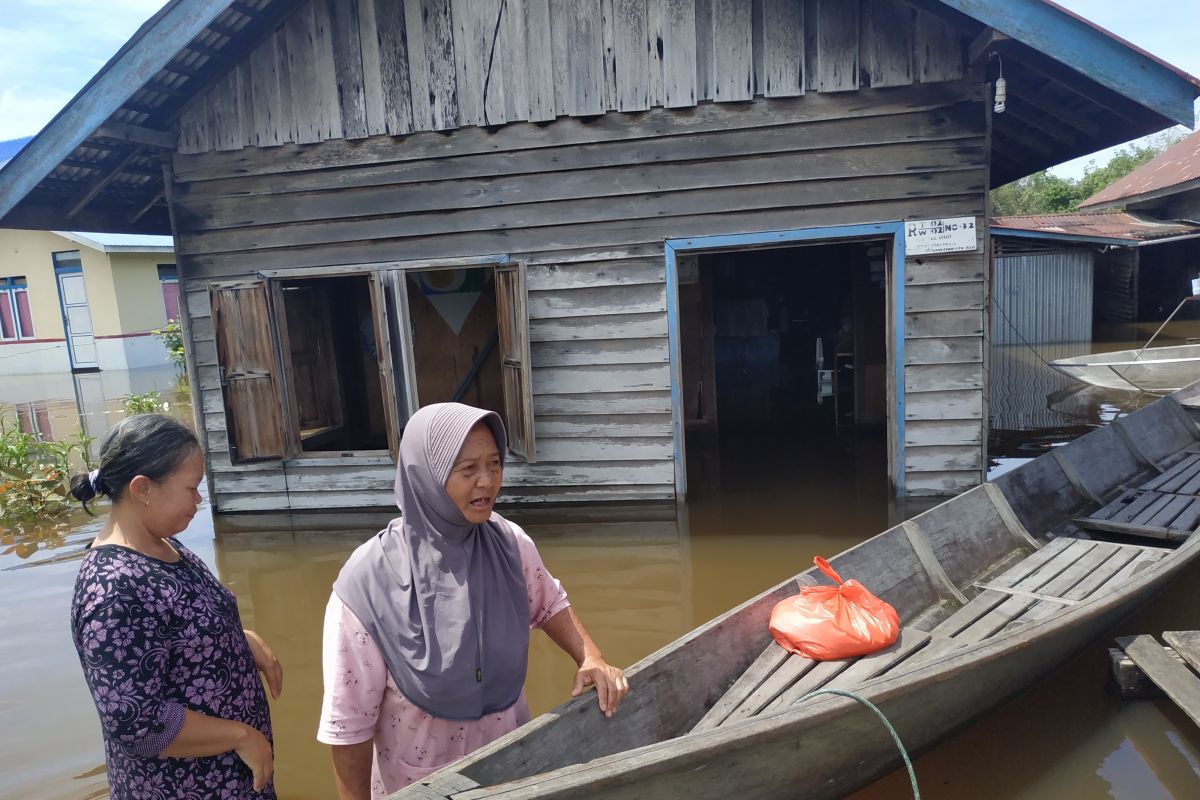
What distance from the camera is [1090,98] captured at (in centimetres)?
512

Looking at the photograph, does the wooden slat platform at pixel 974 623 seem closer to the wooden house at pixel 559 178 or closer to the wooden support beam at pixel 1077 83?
the wooden house at pixel 559 178

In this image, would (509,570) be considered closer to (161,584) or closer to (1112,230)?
(161,584)

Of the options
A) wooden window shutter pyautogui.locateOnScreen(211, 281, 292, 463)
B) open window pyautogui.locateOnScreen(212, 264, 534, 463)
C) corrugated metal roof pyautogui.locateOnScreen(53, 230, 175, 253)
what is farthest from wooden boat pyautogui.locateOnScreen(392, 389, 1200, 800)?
corrugated metal roof pyautogui.locateOnScreen(53, 230, 175, 253)

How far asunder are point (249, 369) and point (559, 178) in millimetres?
3059

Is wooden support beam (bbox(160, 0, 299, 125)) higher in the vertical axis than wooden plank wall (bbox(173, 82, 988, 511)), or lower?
higher

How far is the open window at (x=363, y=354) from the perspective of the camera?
6.26m

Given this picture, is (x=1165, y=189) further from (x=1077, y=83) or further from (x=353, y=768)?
(x=353, y=768)

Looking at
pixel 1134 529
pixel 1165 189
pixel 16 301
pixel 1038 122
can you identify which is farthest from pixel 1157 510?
pixel 16 301

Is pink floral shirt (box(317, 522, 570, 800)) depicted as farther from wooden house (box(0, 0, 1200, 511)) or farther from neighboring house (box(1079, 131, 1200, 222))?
neighboring house (box(1079, 131, 1200, 222))

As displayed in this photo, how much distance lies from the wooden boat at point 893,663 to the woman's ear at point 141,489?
0.95 meters

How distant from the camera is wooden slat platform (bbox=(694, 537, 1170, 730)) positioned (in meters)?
3.17

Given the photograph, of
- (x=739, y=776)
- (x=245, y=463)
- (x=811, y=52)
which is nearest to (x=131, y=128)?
(x=245, y=463)

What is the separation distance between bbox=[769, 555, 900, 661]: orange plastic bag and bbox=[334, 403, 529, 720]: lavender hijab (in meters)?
1.86

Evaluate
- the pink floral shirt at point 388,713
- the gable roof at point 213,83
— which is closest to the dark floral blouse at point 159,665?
the pink floral shirt at point 388,713
